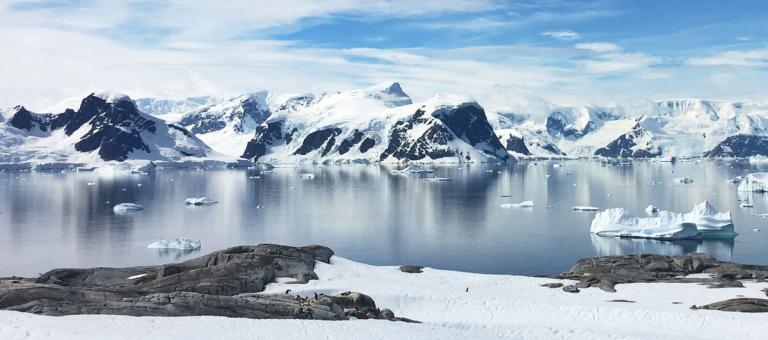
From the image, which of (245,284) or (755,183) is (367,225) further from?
(755,183)

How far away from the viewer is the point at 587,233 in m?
77.9

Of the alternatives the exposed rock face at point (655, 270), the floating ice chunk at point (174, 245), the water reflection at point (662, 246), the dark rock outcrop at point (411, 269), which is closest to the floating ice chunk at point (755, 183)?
the water reflection at point (662, 246)

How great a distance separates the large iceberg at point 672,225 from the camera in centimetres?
7200

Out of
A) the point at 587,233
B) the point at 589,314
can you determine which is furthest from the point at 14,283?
the point at 587,233

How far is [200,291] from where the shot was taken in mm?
35281

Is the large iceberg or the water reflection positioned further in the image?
the large iceberg

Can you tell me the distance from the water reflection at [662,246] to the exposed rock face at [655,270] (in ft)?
45.6

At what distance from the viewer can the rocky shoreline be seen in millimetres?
28516

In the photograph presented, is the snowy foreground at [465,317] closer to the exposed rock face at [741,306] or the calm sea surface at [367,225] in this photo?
the exposed rock face at [741,306]

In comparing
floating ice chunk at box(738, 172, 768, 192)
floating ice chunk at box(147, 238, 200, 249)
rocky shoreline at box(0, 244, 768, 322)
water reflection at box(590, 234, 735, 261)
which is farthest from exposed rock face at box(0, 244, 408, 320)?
floating ice chunk at box(738, 172, 768, 192)

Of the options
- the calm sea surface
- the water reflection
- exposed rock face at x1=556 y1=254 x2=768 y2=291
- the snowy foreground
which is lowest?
the water reflection

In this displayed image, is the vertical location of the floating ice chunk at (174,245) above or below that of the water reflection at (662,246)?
above

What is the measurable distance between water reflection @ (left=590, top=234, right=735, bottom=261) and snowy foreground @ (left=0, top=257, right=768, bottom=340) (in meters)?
25.3

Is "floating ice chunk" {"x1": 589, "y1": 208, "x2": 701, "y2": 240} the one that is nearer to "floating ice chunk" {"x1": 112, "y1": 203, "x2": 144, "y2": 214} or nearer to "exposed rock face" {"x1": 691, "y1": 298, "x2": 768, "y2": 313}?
"exposed rock face" {"x1": 691, "y1": 298, "x2": 768, "y2": 313}
